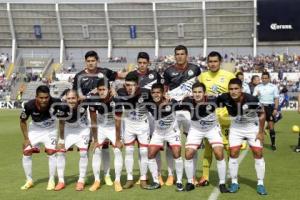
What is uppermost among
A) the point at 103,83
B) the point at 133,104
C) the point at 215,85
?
the point at 103,83

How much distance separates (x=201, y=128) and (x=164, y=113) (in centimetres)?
71

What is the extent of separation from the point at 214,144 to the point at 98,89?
2294mm

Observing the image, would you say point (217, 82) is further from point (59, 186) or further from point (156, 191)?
point (59, 186)

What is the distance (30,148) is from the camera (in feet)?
30.5

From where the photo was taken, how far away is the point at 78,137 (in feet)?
30.5

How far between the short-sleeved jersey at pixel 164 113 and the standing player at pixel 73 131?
4.12 feet

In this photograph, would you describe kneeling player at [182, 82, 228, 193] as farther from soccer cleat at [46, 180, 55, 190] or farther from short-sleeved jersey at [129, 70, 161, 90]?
soccer cleat at [46, 180, 55, 190]

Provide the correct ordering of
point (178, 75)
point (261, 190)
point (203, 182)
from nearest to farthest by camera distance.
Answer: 1. point (261, 190)
2. point (203, 182)
3. point (178, 75)

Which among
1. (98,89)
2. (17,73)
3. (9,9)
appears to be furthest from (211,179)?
(9,9)

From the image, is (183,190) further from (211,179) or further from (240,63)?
(240,63)

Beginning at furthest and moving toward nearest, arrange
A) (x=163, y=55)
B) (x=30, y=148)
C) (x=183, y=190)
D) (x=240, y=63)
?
(x=163, y=55)
(x=240, y=63)
(x=30, y=148)
(x=183, y=190)

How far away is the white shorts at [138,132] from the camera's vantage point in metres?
9.24

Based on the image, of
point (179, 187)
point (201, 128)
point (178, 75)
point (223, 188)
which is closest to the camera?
point (223, 188)

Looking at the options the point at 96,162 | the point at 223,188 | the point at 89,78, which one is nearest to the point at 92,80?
the point at 89,78
